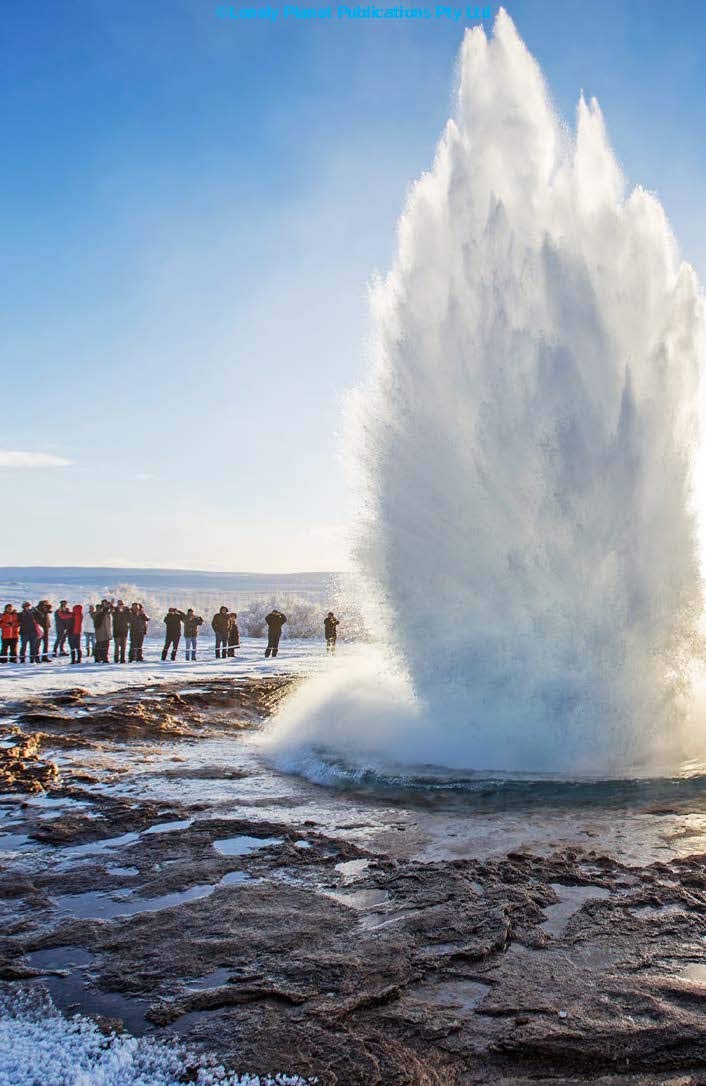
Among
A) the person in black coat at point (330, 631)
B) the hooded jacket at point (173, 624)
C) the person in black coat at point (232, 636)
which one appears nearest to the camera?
A: the hooded jacket at point (173, 624)

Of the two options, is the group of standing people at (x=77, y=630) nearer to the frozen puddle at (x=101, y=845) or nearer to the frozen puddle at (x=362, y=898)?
the frozen puddle at (x=101, y=845)

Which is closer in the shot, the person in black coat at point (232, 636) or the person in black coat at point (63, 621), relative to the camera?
the person in black coat at point (63, 621)

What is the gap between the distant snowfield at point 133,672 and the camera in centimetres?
1747

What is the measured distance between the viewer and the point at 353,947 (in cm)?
443

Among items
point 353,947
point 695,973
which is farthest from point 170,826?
point 695,973

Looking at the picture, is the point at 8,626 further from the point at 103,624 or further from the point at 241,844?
the point at 241,844

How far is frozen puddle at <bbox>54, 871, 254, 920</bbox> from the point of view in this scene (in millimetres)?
5035

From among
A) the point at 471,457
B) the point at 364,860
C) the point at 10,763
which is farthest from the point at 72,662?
the point at 364,860

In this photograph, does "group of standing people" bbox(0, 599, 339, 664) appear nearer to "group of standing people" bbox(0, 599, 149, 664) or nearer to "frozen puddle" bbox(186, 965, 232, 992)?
"group of standing people" bbox(0, 599, 149, 664)

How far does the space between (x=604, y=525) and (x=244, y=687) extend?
10.2 meters

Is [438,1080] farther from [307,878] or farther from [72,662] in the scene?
[72,662]

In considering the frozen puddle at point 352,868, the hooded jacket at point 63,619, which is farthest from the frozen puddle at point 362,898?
the hooded jacket at point 63,619

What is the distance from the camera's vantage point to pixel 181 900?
206 inches

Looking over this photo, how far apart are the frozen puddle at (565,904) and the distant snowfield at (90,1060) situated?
2033mm
